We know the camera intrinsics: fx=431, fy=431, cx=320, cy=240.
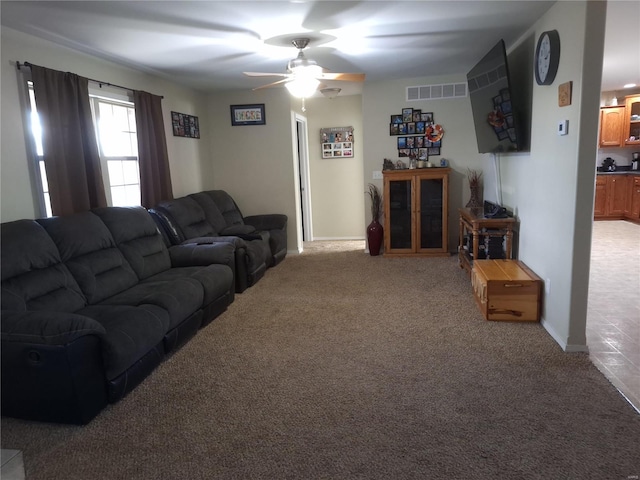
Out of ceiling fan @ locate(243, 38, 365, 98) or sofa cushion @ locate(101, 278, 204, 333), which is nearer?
sofa cushion @ locate(101, 278, 204, 333)

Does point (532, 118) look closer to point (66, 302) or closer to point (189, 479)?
point (189, 479)

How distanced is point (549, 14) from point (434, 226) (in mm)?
2971

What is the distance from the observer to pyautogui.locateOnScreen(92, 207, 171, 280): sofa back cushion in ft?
11.8

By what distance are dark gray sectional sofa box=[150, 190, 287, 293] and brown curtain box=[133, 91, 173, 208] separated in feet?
0.54

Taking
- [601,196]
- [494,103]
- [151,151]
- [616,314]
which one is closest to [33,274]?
[151,151]

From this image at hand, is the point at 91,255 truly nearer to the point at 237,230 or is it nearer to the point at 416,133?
the point at 237,230

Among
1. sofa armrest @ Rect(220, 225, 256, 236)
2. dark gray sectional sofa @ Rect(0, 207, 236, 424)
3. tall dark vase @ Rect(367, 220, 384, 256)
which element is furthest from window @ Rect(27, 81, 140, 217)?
tall dark vase @ Rect(367, 220, 384, 256)

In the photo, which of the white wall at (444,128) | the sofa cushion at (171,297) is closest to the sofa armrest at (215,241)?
the sofa cushion at (171,297)

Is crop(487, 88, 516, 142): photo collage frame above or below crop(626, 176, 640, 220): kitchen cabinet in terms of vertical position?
above

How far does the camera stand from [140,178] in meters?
4.45

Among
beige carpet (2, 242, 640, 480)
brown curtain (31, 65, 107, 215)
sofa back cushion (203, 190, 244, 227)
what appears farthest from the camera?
sofa back cushion (203, 190, 244, 227)

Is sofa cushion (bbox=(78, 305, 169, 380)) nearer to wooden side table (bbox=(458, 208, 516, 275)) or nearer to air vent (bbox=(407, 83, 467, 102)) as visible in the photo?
wooden side table (bbox=(458, 208, 516, 275))

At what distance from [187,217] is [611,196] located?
7827mm

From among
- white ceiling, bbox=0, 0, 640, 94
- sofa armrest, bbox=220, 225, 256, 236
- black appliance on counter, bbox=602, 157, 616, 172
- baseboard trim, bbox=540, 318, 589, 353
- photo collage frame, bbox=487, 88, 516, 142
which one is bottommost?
baseboard trim, bbox=540, 318, 589, 353
